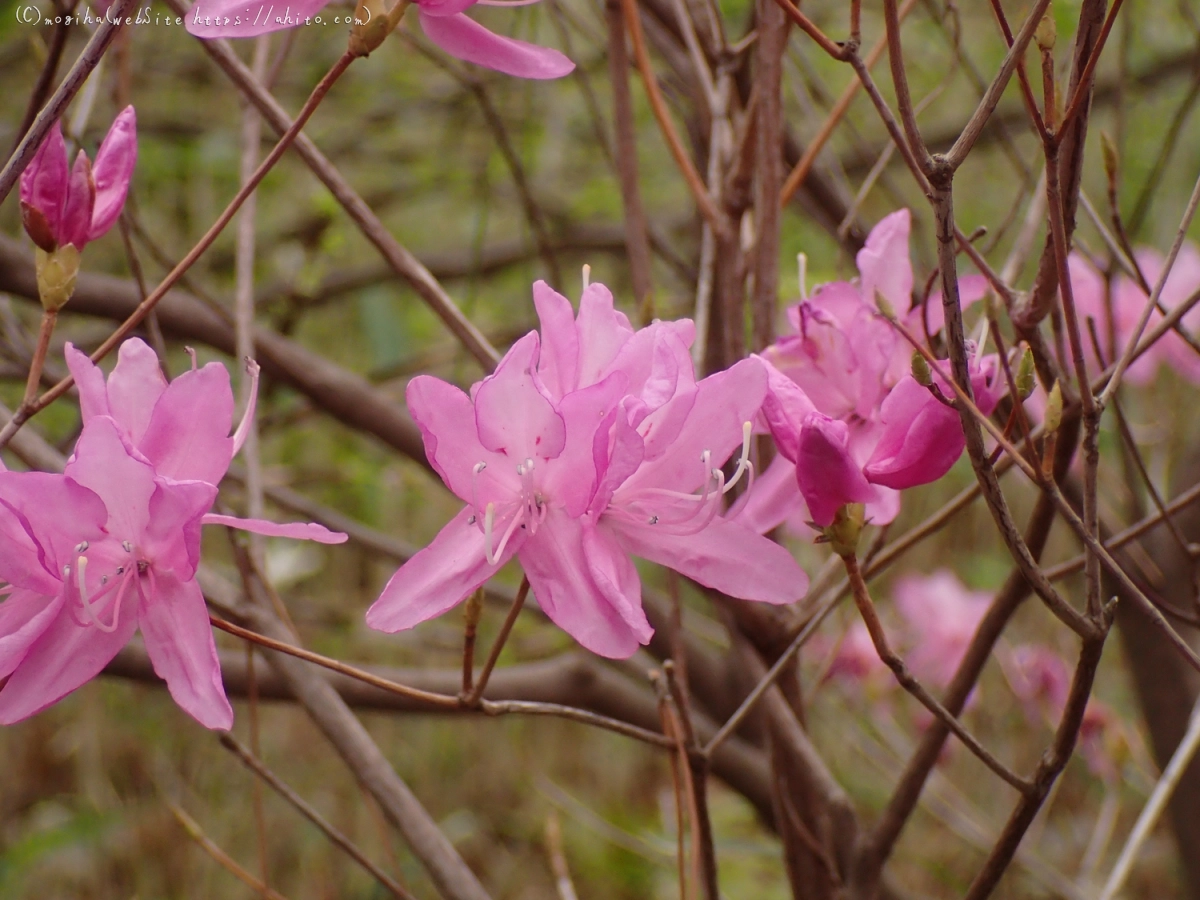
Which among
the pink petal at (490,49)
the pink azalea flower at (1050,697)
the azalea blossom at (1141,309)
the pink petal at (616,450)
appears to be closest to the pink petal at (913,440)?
the pink petal at (616,450)

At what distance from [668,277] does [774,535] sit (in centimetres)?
112

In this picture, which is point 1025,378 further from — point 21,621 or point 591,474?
point 21,621

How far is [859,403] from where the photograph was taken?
0.61m

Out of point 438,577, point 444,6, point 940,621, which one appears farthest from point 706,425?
point 940,621

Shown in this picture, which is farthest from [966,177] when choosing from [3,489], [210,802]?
[3,489]

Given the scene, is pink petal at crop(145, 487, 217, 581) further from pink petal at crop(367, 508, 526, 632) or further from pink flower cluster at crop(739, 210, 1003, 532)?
pink flower cluster at crop(739, 210, 1003, 532)

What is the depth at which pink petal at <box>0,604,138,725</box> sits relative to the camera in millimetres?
476

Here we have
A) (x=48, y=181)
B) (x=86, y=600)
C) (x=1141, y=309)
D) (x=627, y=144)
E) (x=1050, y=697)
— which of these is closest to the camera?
(x=86, y=600)

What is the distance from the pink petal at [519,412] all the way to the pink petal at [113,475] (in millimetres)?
147

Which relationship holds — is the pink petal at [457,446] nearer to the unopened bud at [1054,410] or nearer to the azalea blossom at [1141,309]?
the unopened bud at [1054,410]

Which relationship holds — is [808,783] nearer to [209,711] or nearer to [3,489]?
[209,711]

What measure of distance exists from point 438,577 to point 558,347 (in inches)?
4.9

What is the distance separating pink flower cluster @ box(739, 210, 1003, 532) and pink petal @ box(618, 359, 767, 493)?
0.06 feet

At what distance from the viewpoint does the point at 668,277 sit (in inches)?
84.4
